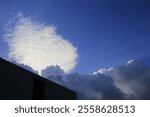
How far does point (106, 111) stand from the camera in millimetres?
11922

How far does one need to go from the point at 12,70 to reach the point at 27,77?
2.55 meters

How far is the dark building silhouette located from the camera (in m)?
23.3

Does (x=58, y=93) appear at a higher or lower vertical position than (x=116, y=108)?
higher

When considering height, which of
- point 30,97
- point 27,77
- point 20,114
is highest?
point 27,77

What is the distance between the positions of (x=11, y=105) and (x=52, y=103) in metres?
2.20

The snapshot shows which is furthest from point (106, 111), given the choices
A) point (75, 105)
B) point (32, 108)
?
point (32, 108)

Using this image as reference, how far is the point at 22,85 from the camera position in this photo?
25781 millimetres

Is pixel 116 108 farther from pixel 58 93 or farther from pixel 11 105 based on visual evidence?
pixel 58 93

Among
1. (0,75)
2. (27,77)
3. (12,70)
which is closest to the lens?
(0,75)

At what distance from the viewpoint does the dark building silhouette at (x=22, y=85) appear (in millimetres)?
23344

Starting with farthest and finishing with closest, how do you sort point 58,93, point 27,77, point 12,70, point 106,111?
point 58,93
point 27,77
point 12,70
point 106,111

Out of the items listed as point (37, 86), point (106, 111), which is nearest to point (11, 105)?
point (106, 111)

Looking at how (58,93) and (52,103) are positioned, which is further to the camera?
(58,93)

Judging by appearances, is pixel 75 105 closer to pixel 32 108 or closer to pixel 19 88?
pixel 32 108
